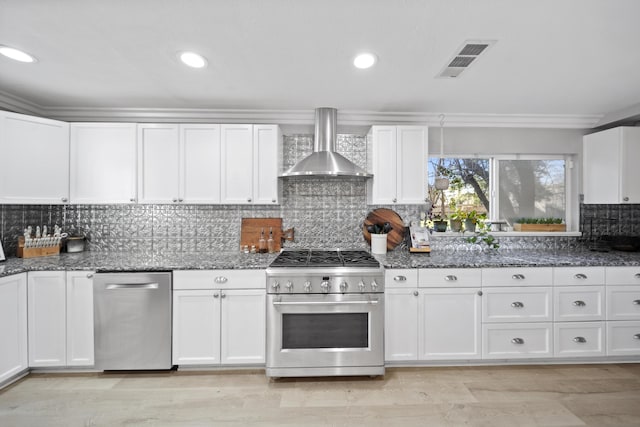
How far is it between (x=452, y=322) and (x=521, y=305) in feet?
1.99

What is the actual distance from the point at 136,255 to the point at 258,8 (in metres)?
2.52

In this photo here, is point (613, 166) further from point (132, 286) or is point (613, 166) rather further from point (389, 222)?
point (132, 286)

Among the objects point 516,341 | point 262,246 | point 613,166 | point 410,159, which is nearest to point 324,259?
point 262,246

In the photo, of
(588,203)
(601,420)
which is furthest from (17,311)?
(588,203)

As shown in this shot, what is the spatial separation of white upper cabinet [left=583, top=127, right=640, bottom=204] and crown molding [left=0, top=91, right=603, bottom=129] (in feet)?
1.02

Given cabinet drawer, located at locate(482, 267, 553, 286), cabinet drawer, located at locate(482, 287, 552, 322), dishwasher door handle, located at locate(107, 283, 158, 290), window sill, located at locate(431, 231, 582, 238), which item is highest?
window sill, located at locate(431, 231, 582, 238)

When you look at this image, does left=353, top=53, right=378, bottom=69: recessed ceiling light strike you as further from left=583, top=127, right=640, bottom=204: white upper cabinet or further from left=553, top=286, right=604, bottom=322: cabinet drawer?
left=583, top=127, right=640, bottom=204: white upper cabinet

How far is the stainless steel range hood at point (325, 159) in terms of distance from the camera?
2742 millimetres

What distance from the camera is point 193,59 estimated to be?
6.75 feet

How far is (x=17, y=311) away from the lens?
2.29 m

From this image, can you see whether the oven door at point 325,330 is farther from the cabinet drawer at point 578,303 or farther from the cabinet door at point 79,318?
the cabinet drawer at point 578,303

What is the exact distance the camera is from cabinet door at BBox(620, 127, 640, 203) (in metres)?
2.96

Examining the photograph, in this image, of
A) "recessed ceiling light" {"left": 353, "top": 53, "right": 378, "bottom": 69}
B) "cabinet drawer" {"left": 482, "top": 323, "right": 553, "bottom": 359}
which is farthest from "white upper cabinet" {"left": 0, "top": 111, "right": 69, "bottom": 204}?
"cabinet drawer" {"left": 482, "top": 323, "right": 553, "bottom": 359}

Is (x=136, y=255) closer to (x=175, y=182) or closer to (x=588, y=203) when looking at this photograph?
(x=175, y=182)
